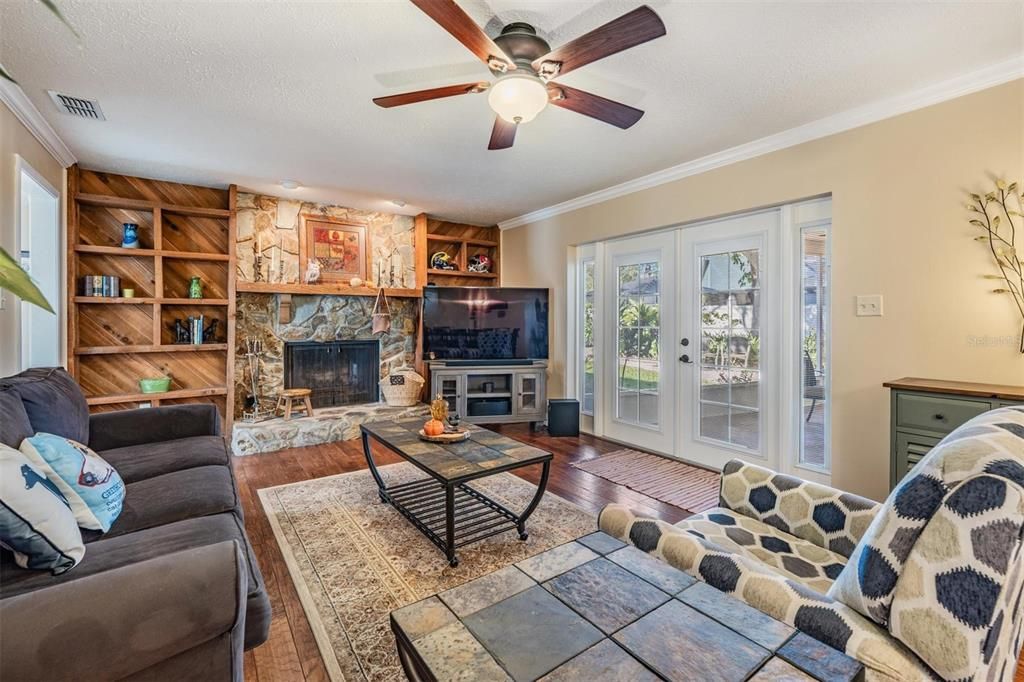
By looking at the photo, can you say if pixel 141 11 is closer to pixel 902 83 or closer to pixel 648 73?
pixel 648 73

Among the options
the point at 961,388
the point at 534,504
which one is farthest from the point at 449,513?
the point at 961,388

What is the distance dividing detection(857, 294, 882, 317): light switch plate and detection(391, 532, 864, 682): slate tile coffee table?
240 centimetres

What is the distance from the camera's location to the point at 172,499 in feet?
6.03

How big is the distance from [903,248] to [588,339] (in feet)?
9.21

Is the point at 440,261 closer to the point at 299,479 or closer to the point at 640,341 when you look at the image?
the point at 640,341

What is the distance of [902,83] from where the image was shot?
242cm

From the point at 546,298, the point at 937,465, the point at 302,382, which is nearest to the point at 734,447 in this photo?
the point at 546,298

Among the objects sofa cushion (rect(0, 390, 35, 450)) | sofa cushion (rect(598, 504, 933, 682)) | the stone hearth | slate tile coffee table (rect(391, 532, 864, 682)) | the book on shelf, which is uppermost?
Answer: the book on shelf

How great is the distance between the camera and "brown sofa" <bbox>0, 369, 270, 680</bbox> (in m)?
0.91

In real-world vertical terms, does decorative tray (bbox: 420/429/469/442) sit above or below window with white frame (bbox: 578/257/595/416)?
below

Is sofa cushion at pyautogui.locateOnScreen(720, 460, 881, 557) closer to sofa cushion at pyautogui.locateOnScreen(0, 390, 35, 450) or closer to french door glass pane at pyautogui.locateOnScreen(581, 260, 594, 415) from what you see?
sofa cushion at pyautogui.locateOnScreen(0, 390, 35, 450)

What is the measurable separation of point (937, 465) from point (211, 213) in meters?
5.25

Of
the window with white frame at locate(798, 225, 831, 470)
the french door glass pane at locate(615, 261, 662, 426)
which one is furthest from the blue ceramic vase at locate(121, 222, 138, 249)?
the window with white frame at locate(798, 225, 831, 470)

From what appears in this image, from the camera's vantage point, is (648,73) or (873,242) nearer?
(648,73)
